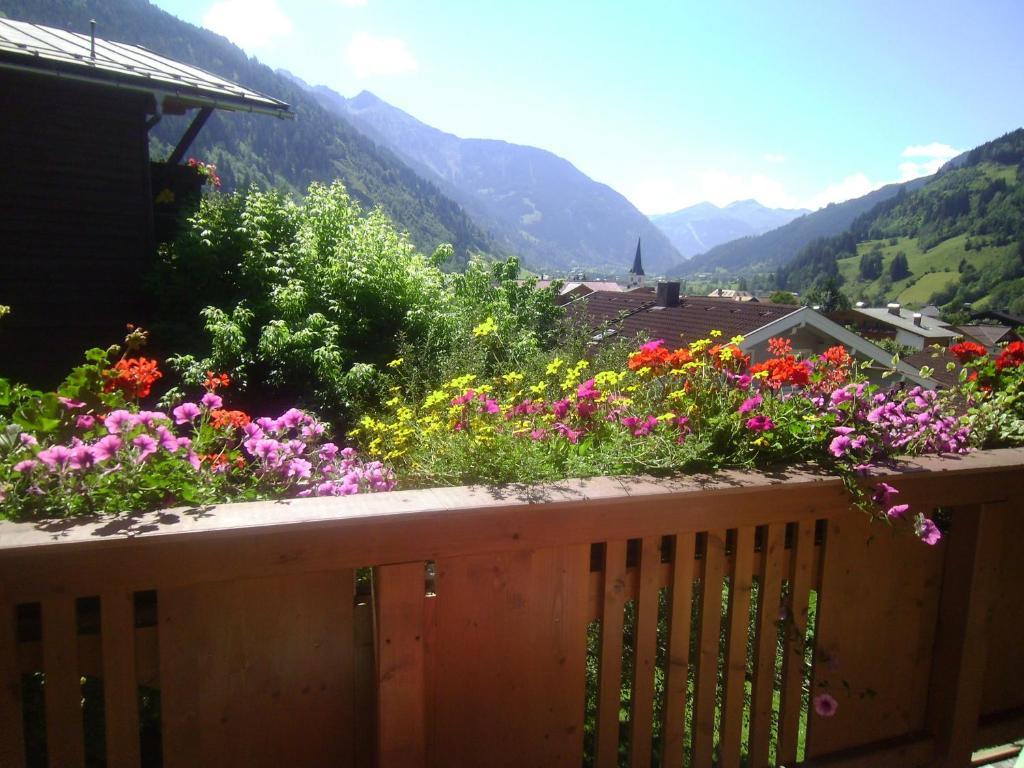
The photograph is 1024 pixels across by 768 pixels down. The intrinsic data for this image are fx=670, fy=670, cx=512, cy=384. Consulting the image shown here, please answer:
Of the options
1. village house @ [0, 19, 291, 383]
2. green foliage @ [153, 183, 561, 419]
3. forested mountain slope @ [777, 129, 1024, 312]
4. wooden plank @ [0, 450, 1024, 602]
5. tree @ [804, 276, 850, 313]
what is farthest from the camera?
forested mountain slope @ [777, 129, 1024, 312]

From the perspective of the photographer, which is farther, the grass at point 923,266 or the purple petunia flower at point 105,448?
the grass at point 923,266

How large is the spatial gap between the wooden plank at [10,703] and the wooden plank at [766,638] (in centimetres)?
154

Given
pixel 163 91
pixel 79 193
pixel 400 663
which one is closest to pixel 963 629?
pixel 400 663

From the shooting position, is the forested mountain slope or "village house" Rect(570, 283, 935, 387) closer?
"village house" Rect(570, 283, 935, 387)

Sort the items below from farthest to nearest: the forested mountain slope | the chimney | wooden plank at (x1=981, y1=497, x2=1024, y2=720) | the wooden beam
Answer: the forested mountain slope, the chimney, the wooden beam, wooden plank at (x1=981, y1=497, x2=1024, y2=720)

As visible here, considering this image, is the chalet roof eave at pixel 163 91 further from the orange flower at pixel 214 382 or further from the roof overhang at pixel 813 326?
the roof overhang at pixel 813 326

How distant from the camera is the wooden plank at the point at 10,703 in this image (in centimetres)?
110

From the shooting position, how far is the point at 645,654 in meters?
1.57

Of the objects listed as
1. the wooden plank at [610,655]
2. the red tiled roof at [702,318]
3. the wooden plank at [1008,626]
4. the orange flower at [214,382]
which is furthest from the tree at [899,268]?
the wooden plank at [610,655]

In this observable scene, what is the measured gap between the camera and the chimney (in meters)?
24.8

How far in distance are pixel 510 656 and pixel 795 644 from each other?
78 cm

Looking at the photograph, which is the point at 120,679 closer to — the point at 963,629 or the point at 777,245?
the point at 963,629

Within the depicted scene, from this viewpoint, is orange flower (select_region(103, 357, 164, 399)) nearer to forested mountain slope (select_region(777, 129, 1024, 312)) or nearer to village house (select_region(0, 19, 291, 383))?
village house (select_region(0, 19, 291, 383))

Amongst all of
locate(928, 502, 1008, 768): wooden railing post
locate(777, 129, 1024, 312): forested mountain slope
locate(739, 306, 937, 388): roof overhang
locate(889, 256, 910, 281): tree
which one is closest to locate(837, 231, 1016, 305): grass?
locate(777, 129, 1024, 312): forested mountain slope
